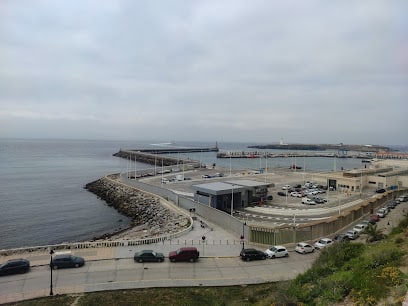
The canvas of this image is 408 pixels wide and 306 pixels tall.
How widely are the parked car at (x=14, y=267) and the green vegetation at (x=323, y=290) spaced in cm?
424

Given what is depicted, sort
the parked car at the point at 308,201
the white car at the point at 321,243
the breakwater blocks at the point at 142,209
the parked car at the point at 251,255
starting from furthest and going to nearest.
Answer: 1. the parked car at the point at 308,201
2. the breakwater blocks at the point at 142,209
3. the white car at the point at 321,243
4. the parked car at the point at 251,255

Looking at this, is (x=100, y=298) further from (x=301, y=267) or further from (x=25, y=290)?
(x=301, y=267)

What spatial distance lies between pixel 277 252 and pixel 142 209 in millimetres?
25846

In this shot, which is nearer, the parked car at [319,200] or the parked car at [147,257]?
the parked car at [147,257]

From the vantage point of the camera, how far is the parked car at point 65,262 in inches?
822

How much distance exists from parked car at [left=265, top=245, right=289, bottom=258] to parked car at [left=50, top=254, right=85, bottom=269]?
1265cm

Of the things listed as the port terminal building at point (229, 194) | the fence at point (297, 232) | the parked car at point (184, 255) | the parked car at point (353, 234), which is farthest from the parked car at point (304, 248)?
the port terminal building at point (229, 194)

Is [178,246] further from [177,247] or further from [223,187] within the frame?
[223,187]

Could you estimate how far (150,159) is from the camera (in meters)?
138

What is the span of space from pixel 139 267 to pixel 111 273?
180 cm

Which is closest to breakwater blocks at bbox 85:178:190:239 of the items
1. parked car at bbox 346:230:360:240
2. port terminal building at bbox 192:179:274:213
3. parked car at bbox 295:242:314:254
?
port terminal building at bbox 192:179:274:213

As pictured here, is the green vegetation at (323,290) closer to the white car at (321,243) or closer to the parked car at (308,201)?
the white car at (321,243)

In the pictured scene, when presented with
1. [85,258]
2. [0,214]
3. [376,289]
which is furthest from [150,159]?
[376,289]

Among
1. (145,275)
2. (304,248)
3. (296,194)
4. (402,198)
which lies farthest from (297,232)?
(402,198)
